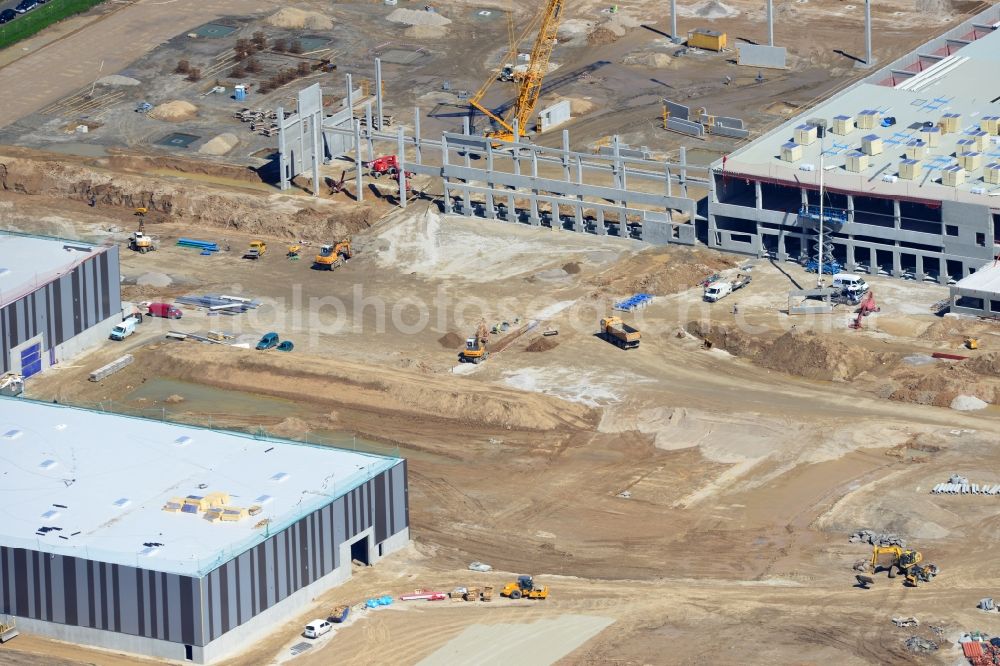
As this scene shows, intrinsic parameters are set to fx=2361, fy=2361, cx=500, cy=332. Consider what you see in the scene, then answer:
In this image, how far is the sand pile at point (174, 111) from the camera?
163875mm

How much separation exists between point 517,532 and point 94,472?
61.6ft

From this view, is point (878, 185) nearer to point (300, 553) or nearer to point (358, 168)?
point (358, 168)

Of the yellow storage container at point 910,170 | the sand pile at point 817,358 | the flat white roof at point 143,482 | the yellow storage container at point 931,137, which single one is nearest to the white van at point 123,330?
the flat white roof at point 143,482

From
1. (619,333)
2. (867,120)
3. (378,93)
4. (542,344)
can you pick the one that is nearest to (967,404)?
(619,333)

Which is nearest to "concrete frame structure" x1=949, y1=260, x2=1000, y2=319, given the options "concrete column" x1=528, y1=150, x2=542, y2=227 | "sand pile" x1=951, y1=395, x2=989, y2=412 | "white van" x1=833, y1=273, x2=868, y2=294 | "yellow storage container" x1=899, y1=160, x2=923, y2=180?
"white van" x1=833, y1=273, x2=868, y2=294

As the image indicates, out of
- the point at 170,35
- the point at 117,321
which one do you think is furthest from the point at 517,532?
the point at 170,35

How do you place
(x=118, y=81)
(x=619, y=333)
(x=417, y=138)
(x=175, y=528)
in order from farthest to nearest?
(x=118, y=81)
(x=417, y=138)
(x=619, y=333)
(x=175, y=528)

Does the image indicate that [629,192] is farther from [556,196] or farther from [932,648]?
[932,648]

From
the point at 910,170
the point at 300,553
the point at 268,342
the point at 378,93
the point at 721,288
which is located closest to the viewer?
the point at 300,553

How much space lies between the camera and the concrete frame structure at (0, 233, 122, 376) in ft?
407

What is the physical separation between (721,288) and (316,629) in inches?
1730

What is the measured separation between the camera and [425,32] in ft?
590

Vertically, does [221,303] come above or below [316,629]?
below

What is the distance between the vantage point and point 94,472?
336 ft
